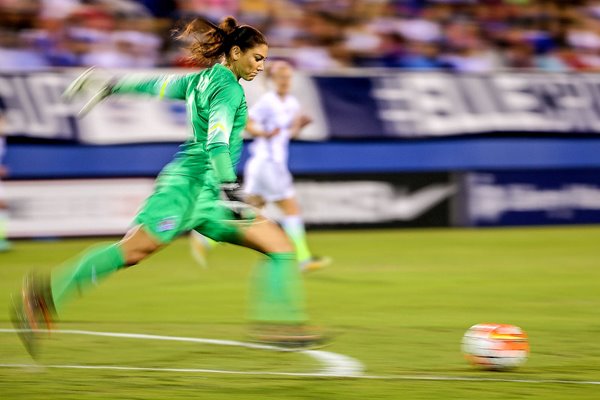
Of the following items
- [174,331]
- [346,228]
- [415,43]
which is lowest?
[174,331]

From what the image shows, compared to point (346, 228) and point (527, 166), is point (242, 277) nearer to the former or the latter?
point (346, 228)

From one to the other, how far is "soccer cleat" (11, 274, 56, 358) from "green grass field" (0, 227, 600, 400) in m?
0.25

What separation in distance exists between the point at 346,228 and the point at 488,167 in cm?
265

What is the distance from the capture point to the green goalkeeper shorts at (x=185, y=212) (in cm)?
752

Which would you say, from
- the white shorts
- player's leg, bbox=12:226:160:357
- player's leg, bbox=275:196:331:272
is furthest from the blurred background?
player's leg, bbox=12:226:160:357

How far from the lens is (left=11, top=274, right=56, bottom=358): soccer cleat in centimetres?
729

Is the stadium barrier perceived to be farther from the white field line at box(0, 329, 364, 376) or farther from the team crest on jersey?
the team crest on jersey

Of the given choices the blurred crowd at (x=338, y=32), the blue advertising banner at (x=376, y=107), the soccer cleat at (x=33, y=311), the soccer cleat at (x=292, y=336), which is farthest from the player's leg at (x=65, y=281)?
the blue advertising banner at (x=376, y=107)

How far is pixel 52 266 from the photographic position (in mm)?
14805

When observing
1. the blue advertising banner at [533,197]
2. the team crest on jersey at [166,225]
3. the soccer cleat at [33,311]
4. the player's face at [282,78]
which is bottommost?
the soccer cleat at [33,311]

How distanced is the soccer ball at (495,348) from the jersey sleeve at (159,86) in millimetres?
2478

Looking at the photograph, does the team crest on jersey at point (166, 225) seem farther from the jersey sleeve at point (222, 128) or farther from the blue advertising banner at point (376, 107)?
the blue advertising banner at point (376, 107)

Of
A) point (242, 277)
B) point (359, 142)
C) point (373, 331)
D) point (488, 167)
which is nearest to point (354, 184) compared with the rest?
point (359, 142)

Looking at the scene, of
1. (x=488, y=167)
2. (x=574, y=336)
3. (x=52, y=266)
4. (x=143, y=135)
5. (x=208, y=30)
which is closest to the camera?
(x=208, y=30)
